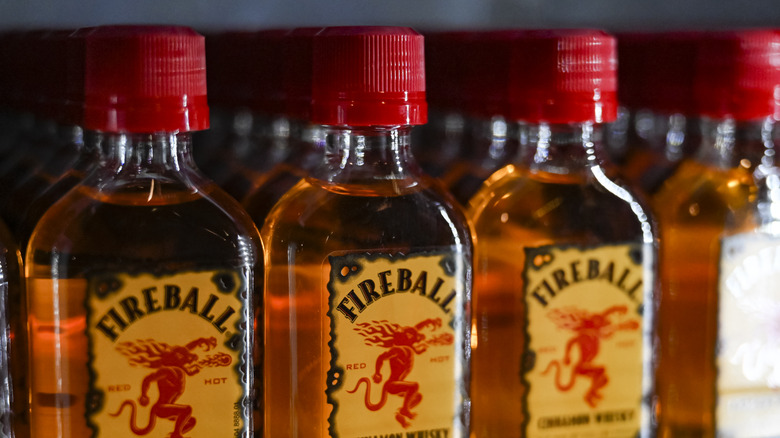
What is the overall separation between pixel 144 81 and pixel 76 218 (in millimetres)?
101

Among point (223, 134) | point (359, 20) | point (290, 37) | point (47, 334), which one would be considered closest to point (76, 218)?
point (47, 334)

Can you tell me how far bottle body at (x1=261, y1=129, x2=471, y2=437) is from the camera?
0.63m

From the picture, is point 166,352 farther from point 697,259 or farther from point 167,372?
point 697,259

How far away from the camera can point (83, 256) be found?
0.58 metres

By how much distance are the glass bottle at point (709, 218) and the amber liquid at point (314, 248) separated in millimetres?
204

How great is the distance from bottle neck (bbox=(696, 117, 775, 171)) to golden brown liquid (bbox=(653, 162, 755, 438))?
10 mm

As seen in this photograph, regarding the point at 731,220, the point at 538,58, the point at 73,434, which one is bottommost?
the point at 73,434

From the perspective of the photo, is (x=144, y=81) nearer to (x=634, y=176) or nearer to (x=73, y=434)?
Result: (x=73, y=434)

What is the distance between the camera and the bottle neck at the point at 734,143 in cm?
77

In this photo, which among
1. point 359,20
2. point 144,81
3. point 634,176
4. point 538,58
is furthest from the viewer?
point 359,20

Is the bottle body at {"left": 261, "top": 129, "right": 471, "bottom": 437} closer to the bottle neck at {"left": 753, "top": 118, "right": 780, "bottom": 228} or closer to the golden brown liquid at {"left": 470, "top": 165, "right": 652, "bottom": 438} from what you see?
the golden brown liquid at {"left": 470, "top": 165, "right": 652, "bottom": 438}

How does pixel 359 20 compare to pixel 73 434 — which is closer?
pixel 73 434

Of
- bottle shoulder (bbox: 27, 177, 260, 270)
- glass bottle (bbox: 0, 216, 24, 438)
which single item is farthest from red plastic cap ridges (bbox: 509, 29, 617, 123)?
glass bottle (bbox: 0, 216, 24, 438)

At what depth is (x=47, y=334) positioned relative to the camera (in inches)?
23.1
